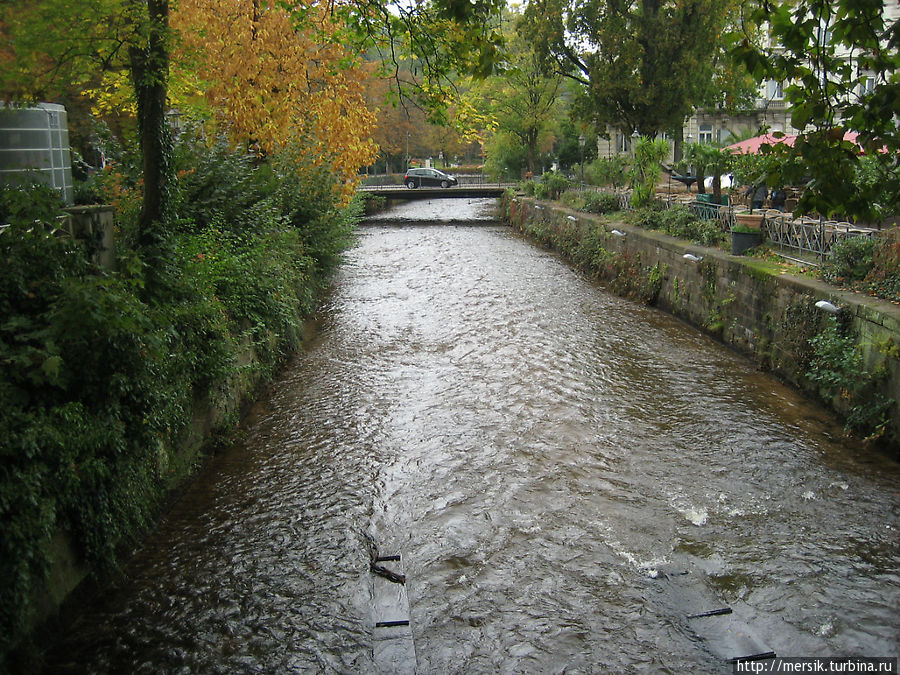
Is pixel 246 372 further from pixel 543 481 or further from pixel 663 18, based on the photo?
pixel 663 18

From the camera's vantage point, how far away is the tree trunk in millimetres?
8688

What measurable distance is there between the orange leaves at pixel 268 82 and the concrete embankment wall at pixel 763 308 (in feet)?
24.0

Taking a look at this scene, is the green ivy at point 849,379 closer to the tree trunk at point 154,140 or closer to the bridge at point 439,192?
the tree trunk at point 154,140

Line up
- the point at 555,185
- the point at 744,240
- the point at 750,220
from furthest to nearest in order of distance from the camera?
the point at 555,185 → the point at 750,220 → the point at 744,240

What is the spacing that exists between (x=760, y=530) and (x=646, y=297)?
1088 cm

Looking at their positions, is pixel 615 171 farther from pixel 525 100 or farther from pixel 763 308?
pixel 525 100

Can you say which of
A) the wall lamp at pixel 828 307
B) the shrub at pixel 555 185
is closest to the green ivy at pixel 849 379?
the wall lamp at pixel 828 307

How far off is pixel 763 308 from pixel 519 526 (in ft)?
23.3

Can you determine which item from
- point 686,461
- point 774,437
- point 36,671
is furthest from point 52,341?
Result: point 774,437

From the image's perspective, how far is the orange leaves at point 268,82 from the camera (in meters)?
14.8

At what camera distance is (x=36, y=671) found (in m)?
5.18

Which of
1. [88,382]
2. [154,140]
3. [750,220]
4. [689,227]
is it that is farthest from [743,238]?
[88,382]

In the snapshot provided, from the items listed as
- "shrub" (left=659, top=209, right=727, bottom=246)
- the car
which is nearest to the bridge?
the car

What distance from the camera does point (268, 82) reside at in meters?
15.4
